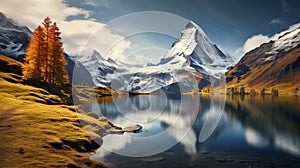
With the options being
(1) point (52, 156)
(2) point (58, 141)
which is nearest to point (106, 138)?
(2) point (58, 141)

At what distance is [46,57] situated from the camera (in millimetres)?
92625

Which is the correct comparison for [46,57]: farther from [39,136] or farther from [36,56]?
[39,136]

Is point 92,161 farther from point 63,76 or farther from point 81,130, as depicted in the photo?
point 63,76

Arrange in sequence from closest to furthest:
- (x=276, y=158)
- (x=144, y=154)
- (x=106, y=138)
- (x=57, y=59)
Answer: (x=276, y=158)
(x=144, y=154)
(x=106, y=138)
(x=57, y=59)

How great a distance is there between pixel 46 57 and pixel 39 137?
5692 centimetres

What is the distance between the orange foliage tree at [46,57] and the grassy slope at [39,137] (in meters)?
22.2

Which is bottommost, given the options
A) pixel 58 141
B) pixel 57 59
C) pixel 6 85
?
pixel 58 141

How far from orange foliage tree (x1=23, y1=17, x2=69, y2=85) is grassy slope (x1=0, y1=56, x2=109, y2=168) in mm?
22213

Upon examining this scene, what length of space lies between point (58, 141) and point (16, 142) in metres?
7.17

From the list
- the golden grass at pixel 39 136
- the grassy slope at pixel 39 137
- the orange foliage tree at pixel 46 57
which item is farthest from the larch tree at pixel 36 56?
the grassy slope at pixel 39 137

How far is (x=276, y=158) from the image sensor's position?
46906 millimetres

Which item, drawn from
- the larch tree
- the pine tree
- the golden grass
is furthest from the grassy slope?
the pine tree

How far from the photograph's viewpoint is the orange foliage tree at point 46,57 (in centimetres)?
9162

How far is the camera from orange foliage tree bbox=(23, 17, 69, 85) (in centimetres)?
9162
